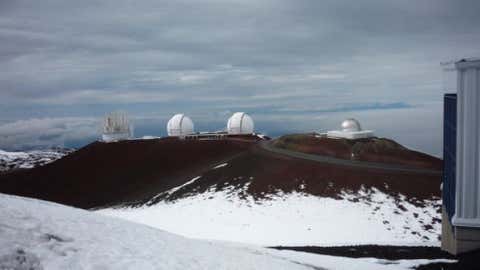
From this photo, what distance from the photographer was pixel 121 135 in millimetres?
57188

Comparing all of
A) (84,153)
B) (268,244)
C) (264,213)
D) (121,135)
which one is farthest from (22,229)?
(121,135)

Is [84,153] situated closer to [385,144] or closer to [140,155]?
[140,155]

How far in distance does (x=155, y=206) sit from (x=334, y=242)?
15.8 metres

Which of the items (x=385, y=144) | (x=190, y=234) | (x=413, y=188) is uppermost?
(x=385, y=144)

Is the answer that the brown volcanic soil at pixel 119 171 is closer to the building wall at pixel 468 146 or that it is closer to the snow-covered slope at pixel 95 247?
the snow-covered slope at pixel 95 247

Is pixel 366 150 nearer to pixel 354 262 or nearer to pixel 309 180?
pixel 309 180

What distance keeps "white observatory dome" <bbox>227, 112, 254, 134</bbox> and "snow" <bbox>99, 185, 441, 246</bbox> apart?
85.5ft

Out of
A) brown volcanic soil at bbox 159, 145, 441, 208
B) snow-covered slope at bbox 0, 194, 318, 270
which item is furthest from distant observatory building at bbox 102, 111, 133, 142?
snow-covered slope at bbox 0, 194, 318, 270

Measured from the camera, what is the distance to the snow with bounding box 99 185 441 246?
75.7ft

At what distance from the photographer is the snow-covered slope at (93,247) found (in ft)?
27.9

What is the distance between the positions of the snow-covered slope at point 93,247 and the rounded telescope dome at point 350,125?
103ft

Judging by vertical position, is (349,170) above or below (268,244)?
above

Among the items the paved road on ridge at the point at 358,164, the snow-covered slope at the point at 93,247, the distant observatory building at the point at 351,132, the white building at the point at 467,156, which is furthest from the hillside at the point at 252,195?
the snow-covered slope at the point at 93,247

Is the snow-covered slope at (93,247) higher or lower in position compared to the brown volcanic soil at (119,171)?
higher
